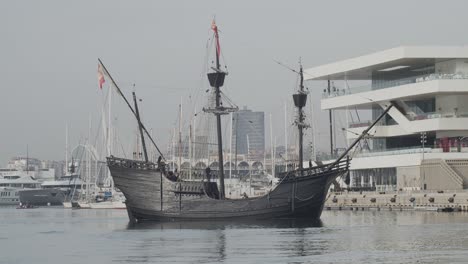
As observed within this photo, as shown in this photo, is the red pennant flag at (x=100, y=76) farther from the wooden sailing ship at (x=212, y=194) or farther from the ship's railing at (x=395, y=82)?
the ship's railing at (x=395, y=82)

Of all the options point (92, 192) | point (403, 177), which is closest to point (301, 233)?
point (403, 177)

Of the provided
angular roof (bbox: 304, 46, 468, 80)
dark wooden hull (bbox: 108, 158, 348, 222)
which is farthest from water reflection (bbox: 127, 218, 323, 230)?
angular roof (bbox: 304, 46, 468, 80)

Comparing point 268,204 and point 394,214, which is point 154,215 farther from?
point 394,214

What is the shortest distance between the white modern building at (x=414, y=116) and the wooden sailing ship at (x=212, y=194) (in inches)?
1061

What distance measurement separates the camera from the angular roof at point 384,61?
112 metres

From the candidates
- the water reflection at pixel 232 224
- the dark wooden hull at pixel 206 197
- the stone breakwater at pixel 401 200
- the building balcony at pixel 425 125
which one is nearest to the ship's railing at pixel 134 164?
the dark wooden hull at pixel 206 197

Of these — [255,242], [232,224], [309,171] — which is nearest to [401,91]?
[309,171]

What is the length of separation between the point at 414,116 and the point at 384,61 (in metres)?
6.89

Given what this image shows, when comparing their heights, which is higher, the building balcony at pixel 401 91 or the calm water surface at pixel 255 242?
the building balcony at pixel 401 91

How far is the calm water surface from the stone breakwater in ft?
28.5

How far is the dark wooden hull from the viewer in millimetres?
79812

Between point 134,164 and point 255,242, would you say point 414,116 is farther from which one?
point 255,242

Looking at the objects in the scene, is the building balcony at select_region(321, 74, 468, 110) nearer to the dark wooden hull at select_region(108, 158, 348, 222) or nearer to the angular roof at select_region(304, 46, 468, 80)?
the angular roof at select_region(304, 46, 468, 80)

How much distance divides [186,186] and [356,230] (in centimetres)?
1712
